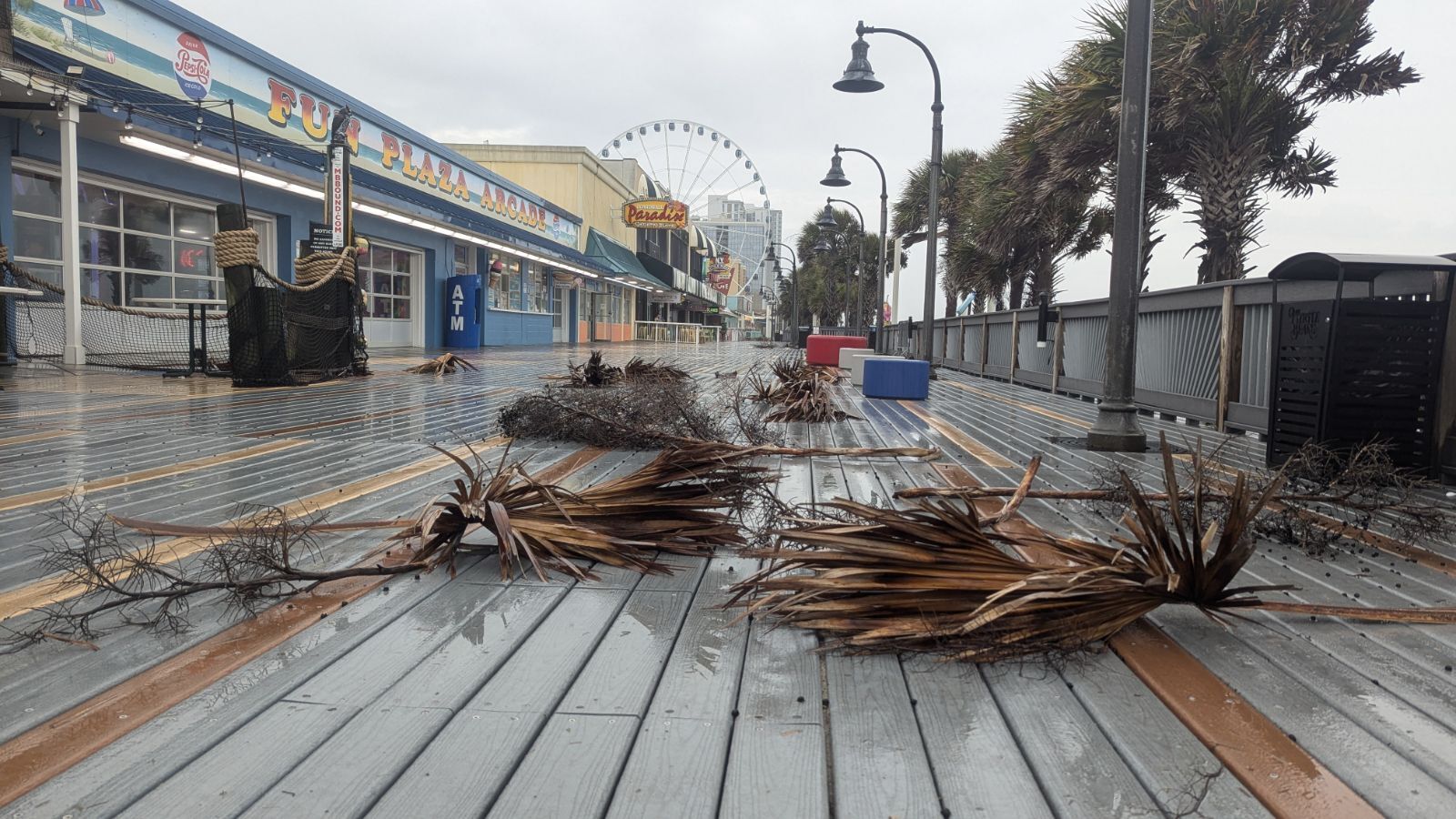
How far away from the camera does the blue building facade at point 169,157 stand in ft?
37.4

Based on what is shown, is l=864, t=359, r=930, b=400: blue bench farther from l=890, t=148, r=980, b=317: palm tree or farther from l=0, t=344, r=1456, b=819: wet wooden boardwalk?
l=890, t=148, r=980, b=317: palm tree

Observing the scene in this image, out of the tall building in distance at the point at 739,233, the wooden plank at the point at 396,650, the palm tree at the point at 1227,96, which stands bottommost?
the wooden plank at the point at 396,650

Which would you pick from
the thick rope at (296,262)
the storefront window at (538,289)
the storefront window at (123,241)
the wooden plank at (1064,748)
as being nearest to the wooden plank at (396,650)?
the wooden plank at (1064,748)

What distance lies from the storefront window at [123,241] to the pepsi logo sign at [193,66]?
71.3 inches

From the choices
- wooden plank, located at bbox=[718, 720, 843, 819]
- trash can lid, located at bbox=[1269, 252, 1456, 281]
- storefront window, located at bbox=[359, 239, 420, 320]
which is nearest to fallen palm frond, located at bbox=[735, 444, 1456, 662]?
wooden plank, located at bbox=[718, 720, 843, 819]

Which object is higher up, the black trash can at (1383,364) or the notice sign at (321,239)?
the notice sign at (321,239)

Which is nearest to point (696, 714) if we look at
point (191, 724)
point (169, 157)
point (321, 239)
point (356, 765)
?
point (356, 765)

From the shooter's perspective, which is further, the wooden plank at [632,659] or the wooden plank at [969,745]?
the wooden plank at [632,659]

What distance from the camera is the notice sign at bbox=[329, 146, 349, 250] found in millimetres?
12474

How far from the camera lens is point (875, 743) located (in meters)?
1.74

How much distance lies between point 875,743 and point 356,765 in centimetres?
94

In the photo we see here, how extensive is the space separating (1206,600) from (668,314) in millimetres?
64108

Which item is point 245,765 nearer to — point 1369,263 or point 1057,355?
point 1369,263

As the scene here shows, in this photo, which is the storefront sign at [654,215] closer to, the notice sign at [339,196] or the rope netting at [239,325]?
the rope netting at [239,325]
